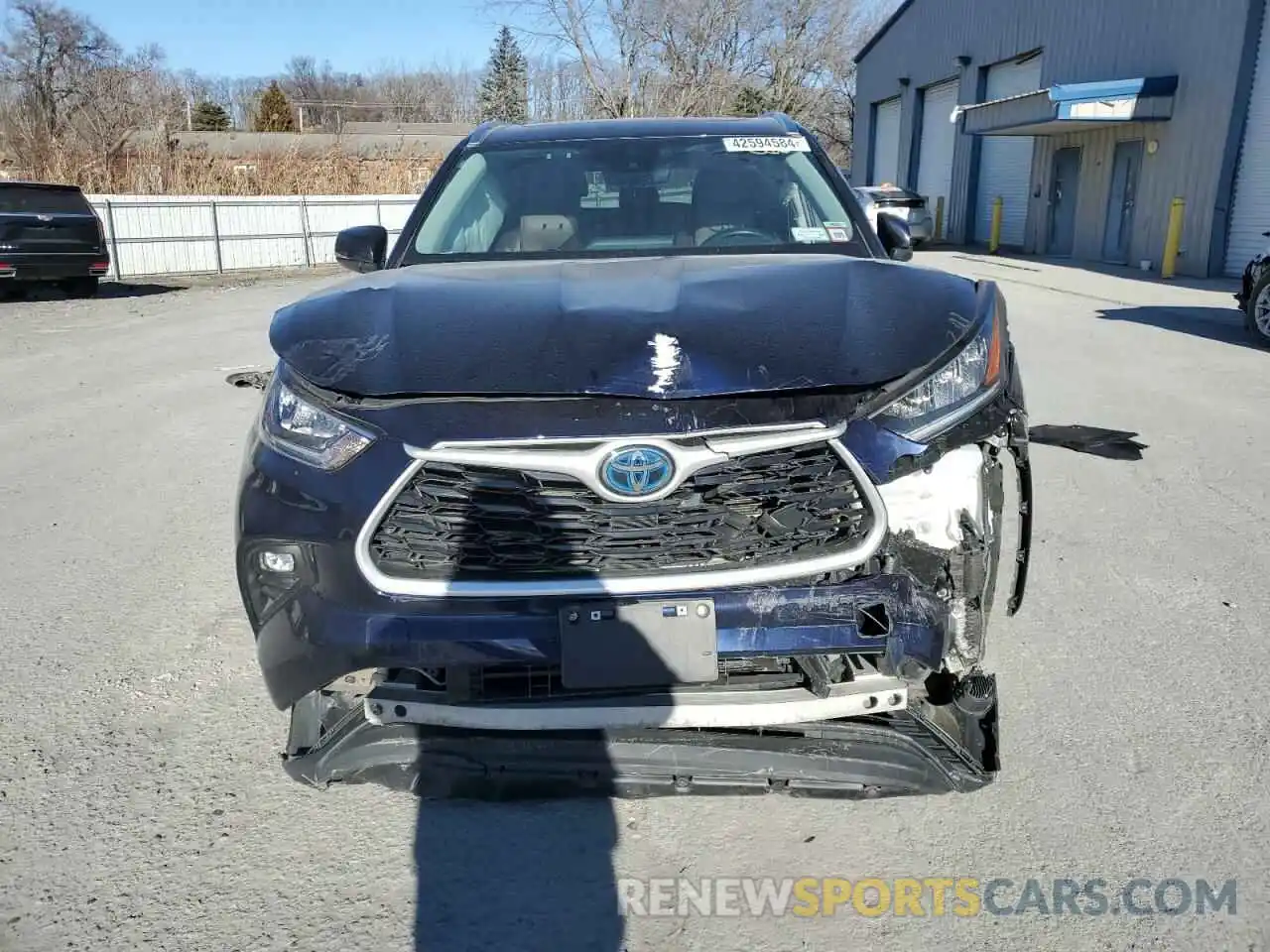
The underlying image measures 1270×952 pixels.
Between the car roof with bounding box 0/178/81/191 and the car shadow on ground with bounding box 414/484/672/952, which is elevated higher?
the car roof with bounding box 0/178/81/191

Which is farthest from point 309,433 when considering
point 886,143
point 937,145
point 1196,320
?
point 886,143

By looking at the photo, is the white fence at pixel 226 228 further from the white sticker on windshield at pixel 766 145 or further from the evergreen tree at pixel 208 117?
the evergreen tree at pixel 208 117

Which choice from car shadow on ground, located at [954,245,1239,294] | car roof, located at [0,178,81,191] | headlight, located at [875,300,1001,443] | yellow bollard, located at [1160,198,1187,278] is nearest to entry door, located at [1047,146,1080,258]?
car shadow on ground, located at [954,245,1239,294]

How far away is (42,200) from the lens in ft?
47.4

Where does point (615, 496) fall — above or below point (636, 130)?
below

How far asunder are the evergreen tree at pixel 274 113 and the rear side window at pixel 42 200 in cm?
5268

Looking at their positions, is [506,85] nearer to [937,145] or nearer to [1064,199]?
[937,145]

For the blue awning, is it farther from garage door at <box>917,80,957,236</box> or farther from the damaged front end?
the damaged front end

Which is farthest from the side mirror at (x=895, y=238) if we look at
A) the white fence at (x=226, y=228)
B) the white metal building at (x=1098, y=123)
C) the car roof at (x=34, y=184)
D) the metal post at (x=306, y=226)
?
Result: the metal post at (x=306, y=226)

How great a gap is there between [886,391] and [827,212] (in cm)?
171

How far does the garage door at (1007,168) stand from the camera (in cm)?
2573

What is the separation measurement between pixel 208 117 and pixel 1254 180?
206 feet

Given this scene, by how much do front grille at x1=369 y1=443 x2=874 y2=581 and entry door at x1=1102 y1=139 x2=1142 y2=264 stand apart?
69.6 feet

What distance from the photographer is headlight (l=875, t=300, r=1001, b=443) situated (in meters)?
2.18
